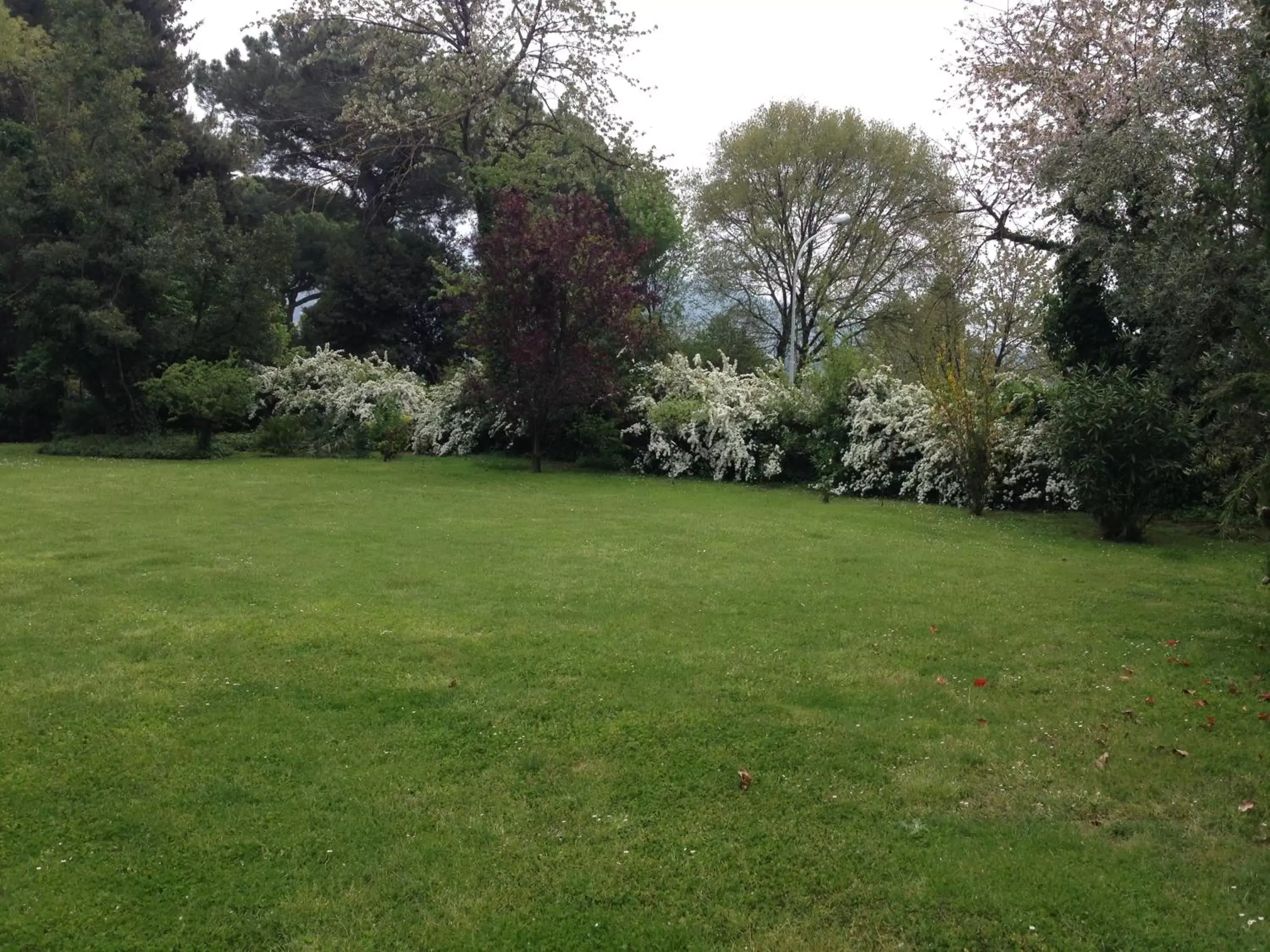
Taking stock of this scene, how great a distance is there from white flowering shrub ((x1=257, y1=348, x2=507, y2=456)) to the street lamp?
14.7 m

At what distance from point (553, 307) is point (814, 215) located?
18.6m

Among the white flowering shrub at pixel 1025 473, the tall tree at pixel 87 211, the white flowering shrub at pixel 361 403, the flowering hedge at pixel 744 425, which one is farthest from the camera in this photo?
the white flowering shrub at pixel 361 403

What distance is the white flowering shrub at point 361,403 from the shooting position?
19.5 m

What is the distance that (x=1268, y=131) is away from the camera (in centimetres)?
535

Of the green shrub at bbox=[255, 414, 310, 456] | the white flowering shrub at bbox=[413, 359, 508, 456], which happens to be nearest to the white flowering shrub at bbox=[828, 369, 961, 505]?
the white flowering shrub at bbox=[413, 359, 508, 456]

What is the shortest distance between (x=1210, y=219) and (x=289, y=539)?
Answer: 10.5m

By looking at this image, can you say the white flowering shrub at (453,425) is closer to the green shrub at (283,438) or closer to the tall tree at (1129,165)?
the green shrub at (283,438)

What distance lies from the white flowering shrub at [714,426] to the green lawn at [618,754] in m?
7.70

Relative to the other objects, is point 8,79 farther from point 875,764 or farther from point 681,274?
point 875,764

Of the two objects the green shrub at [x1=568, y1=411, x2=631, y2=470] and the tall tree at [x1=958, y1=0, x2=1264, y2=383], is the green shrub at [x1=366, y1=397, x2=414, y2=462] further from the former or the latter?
the tall tree at [x1=958, y1=0, x2=1264, y2=383]

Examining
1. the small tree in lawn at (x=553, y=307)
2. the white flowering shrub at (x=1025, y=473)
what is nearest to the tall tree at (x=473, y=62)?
the small tree in lawn at (x=553, y=307)

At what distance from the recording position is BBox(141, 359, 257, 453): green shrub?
17844mm

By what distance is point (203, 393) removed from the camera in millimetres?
17812

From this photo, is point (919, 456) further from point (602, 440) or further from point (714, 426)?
point (602, 440)
